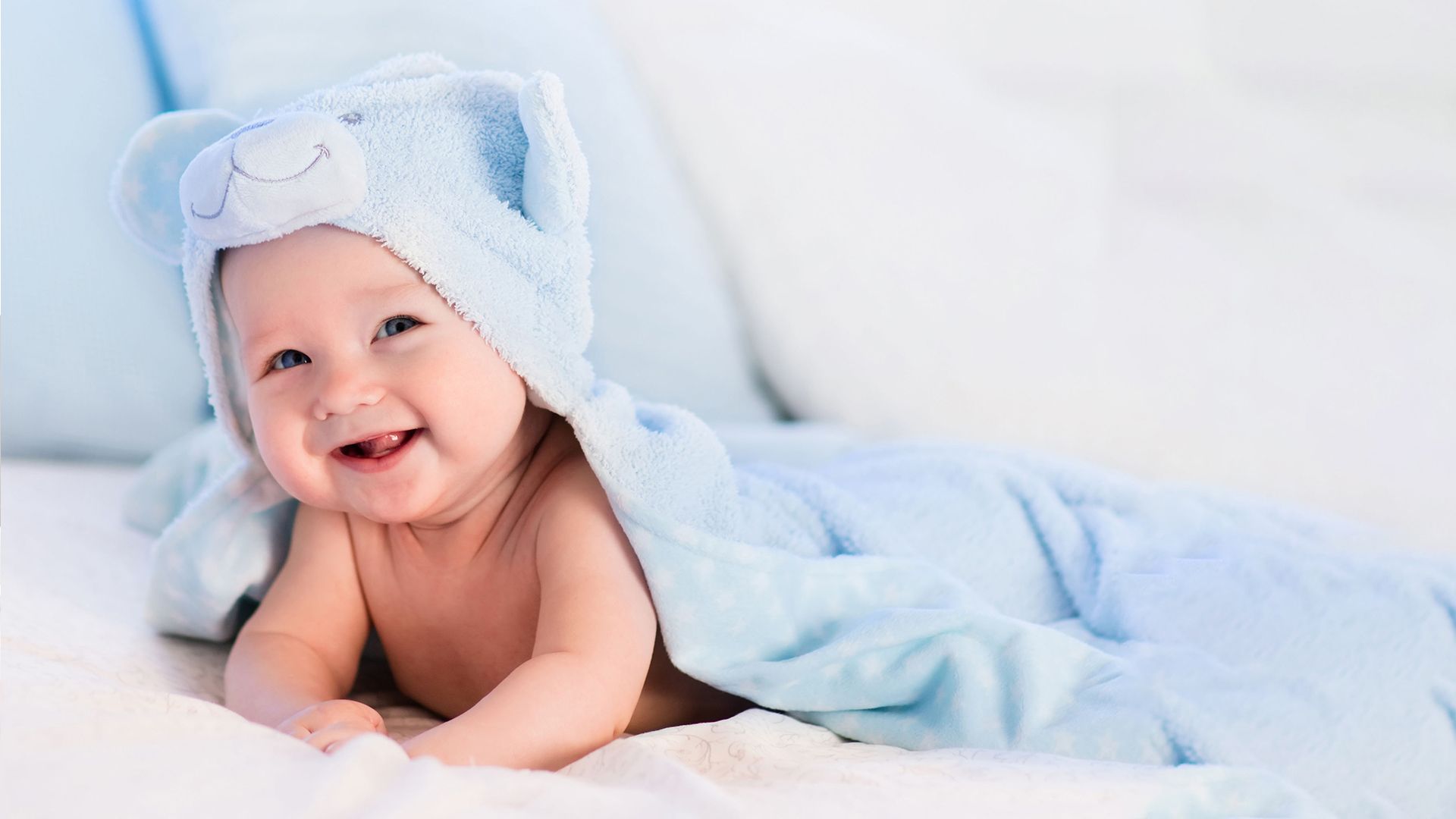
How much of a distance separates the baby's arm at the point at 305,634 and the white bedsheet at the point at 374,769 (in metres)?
0.05

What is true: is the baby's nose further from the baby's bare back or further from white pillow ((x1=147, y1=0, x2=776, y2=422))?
white pillow ((x1=147, y1=0, x2=776, y2=422))

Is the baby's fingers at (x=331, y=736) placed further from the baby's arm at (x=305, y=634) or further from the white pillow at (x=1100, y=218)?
the white pillow at (x=1100, y=218)

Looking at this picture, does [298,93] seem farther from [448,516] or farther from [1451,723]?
[1451,723]

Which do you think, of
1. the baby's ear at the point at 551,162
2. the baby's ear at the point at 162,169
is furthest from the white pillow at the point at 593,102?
the baby's ear at the point at 551,162

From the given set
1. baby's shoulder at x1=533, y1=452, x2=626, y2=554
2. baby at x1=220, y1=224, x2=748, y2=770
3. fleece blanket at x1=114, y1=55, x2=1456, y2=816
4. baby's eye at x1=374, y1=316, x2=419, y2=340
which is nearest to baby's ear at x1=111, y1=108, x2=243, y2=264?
fleece blanket at x1=114, y1=55, x2=1456, y2=816

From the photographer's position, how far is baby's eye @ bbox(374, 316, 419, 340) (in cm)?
91

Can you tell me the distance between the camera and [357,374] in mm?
880

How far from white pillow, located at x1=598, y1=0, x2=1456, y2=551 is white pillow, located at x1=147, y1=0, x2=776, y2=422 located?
7 cm

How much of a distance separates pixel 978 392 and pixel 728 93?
0.50m

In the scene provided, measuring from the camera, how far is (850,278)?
1.59m

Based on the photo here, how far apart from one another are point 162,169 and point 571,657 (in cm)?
51

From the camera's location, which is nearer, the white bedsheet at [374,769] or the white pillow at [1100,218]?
the white bedsheet at [374,769]

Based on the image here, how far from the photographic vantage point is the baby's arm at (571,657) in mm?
813

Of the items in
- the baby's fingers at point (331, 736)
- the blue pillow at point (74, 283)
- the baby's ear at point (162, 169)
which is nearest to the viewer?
the baby's fingers at point (331, 736)
